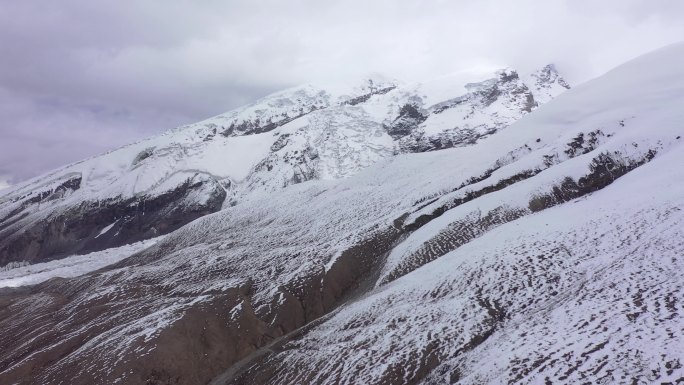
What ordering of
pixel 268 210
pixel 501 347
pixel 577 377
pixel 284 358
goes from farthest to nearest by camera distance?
pixel 268 210 < pixel 284 358 < pixel 501 347 < pixel 577 377

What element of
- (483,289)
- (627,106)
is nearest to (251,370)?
(483,289)

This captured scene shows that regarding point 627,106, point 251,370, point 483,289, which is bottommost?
point 251,370

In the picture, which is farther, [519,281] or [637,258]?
[519,281]

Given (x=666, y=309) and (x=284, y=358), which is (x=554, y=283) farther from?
(x=284, y=358)

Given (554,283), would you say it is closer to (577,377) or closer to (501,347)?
(501,347)

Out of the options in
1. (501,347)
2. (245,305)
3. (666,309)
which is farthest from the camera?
(245,305)

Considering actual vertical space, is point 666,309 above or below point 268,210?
below
